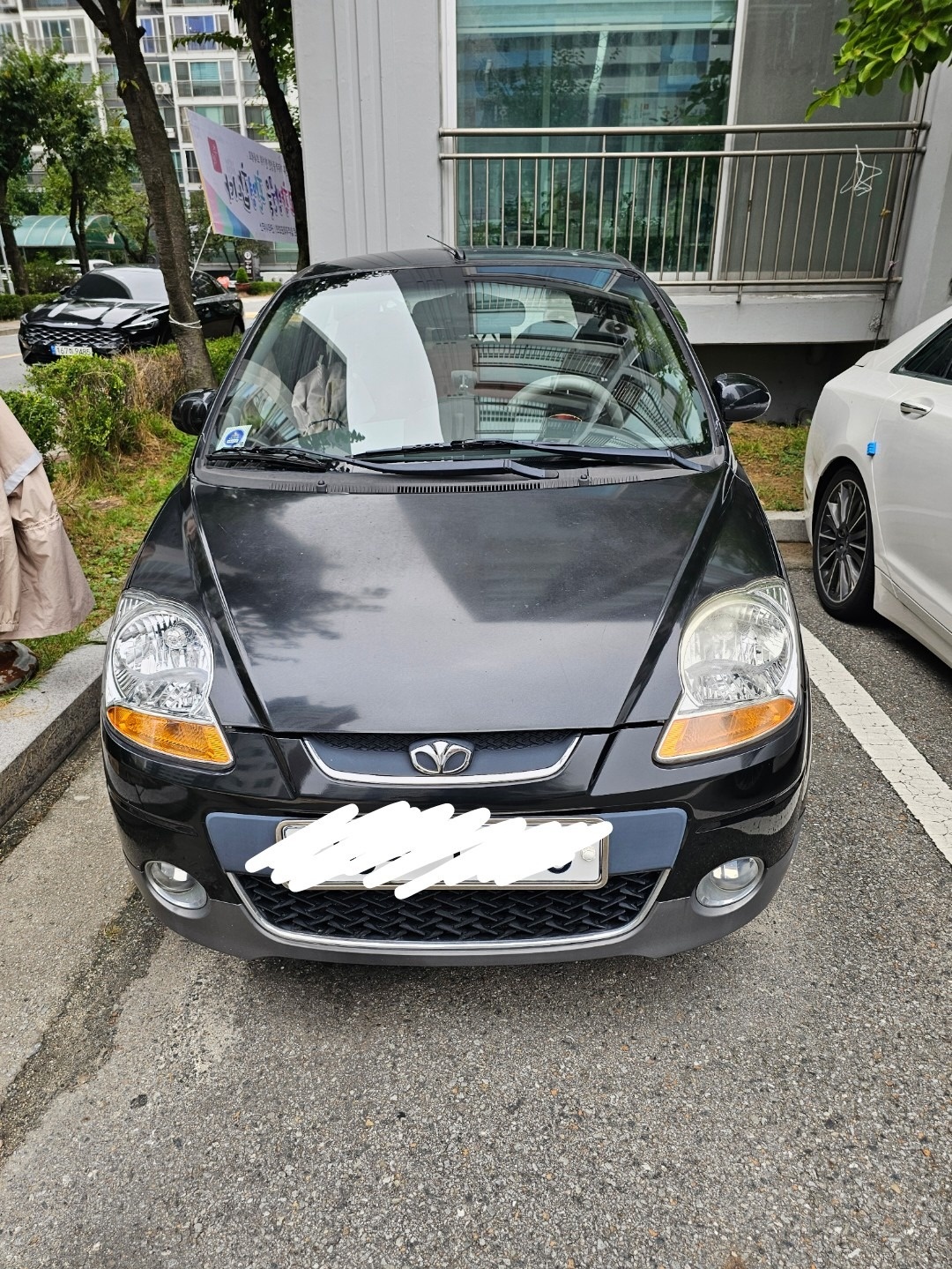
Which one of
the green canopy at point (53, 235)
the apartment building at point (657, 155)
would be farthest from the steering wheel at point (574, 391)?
the green canopy at point (53, 235)

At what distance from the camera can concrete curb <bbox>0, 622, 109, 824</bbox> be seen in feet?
10.0

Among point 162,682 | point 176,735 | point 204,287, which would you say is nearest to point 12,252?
point 204,287

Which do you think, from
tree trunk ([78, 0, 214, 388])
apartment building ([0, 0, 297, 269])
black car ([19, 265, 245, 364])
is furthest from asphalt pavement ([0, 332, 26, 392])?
apartment building ([0, 0, 297, 269])

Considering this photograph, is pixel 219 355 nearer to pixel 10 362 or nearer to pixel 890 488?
pixel 890 488

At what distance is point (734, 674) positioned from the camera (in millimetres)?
1976

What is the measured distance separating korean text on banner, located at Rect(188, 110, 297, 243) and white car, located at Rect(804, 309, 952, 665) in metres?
5.22

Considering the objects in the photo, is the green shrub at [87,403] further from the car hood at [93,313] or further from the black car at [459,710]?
the car hood at [93,313]

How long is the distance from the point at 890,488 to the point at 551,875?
104 inches

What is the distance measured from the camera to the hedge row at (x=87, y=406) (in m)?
5.18

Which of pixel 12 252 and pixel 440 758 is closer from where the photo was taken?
pixel 440 758

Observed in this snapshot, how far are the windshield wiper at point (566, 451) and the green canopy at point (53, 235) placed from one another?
199ft

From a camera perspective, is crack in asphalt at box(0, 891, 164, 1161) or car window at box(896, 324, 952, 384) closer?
crack in asphalt at box(0, 891, 164, 1161)

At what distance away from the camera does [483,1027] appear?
2.12 metres

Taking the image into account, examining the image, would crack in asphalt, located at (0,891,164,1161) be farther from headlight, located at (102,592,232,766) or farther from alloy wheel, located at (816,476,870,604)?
alloy wheel, located at (816,476,870,604)
